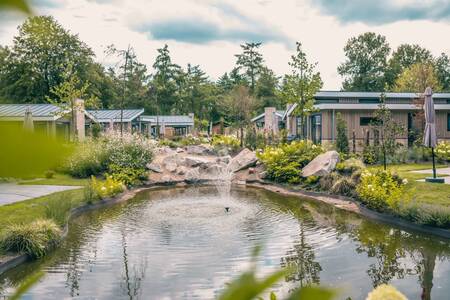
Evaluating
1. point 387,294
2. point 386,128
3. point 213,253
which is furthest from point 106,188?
point 387,294

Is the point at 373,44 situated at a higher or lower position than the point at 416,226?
higher

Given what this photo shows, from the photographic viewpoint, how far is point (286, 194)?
657 inches

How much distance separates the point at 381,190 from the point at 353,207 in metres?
1.39

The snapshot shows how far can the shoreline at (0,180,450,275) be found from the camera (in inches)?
328

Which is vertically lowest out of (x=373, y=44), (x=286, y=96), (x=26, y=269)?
(x=26, y=269)

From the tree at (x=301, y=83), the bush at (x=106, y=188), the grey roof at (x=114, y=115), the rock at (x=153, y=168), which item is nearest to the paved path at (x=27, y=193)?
the bush at (x=106, y=188)

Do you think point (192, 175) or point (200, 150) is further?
point (200, 150)

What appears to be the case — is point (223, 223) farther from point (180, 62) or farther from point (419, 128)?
point (180, 62)

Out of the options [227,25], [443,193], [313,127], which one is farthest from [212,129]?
[227,25]

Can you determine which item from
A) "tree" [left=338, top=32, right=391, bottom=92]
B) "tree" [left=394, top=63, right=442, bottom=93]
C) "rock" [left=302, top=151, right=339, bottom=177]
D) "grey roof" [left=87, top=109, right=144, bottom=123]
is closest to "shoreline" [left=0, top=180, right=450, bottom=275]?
A: "rock" [left=302, top=151, right=339, bottom=177]

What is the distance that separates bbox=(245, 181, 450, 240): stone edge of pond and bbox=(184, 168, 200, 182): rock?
2785 mm

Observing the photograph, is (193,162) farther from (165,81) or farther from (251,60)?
(251,60)

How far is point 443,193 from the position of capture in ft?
40.7

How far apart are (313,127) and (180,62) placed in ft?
131
